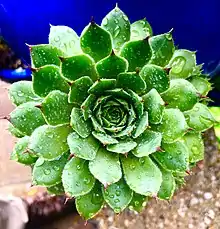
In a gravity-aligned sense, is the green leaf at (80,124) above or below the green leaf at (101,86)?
below

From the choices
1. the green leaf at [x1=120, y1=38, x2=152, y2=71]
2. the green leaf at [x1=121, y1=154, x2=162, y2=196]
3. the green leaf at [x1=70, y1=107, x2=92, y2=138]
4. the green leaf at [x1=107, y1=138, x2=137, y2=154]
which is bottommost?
the green leaf at [x1=121, y1=154, x2=162, y2=196]

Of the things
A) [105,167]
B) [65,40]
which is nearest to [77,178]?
[105,167]

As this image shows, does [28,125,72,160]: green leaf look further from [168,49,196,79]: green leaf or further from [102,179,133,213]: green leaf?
[168,49,196,79]: green leaf

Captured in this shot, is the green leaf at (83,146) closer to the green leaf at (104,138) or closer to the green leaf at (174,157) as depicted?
the green leaf at (104,138)

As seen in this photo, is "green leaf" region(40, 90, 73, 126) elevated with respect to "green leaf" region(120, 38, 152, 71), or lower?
lower

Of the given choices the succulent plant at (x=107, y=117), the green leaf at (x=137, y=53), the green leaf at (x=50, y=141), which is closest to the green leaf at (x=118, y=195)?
the succulent plant at (x=107, y=117)

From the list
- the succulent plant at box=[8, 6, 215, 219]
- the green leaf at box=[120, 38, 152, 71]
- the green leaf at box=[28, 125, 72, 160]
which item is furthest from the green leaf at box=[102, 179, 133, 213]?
the green leaf at box=[120, 38, 152, 71]

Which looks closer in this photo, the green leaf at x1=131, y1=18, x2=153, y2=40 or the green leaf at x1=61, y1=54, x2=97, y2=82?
the green leaf at x1=61, y1=54, x2=97, y2=82
